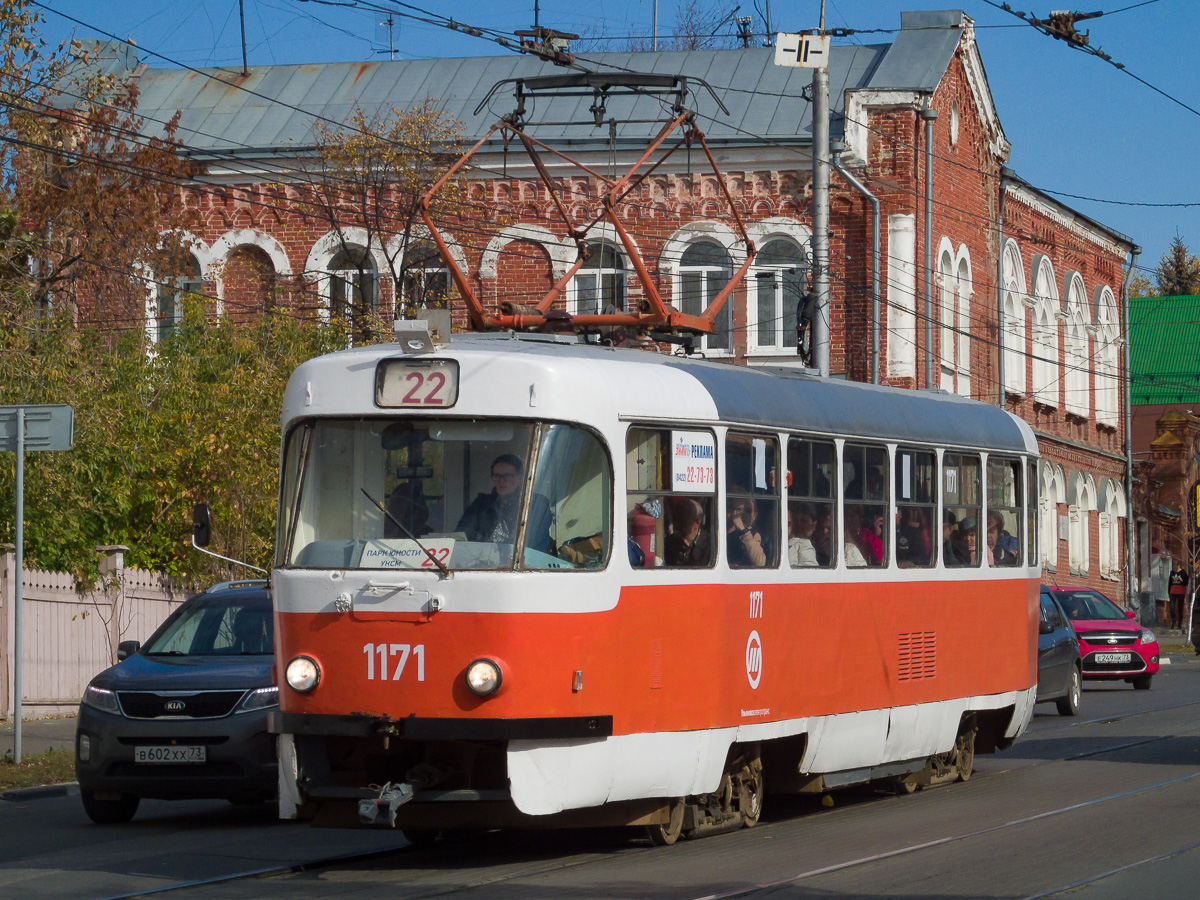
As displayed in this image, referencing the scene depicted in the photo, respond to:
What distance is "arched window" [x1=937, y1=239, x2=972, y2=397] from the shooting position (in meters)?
36.2

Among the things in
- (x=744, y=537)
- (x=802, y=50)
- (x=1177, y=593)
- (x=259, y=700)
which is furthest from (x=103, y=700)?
(x=1177, y=593)

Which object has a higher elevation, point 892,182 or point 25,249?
point 892,182

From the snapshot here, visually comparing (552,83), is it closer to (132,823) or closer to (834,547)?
(834,547)

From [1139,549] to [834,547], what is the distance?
4431 centimetres

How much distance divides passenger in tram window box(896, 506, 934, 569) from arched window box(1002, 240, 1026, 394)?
2769cm

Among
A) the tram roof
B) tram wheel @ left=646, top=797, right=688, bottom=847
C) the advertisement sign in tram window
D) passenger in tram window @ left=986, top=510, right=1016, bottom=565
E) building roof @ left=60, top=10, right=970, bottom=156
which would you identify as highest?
building roof @ left=60, top=10, right=970, bottom=156

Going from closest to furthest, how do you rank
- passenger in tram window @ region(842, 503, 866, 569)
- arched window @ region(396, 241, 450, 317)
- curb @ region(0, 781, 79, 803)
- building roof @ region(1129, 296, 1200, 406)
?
passenger in tram window @ region(842, 503, 866, 569) < curb @ region(0, 781, 79, 803) < arched window @ region(396, 241, 450, 317) < building roof @ region(1129, 296, 1200, 406)

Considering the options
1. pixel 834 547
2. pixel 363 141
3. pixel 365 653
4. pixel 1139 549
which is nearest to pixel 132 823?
pixel 365 653

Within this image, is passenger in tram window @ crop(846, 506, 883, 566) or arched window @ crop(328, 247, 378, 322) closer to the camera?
passenger in tram window @ crop(846, 506, 883, 566)

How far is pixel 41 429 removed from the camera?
1560cm

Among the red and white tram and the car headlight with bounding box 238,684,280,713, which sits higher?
the red and white tram

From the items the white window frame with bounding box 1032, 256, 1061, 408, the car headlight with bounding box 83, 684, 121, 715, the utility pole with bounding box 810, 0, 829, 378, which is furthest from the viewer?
the white window frame with bounding box 1032, 256, 1061, 408

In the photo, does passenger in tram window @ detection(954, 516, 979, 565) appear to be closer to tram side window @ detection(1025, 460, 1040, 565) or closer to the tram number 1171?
tram side window @ detection(1025, 460, 1040, 565)

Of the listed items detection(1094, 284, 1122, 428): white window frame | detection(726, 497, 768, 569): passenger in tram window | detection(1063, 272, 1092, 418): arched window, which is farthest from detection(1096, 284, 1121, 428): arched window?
detection(726, 497, 768, 569): passenger in tram window
